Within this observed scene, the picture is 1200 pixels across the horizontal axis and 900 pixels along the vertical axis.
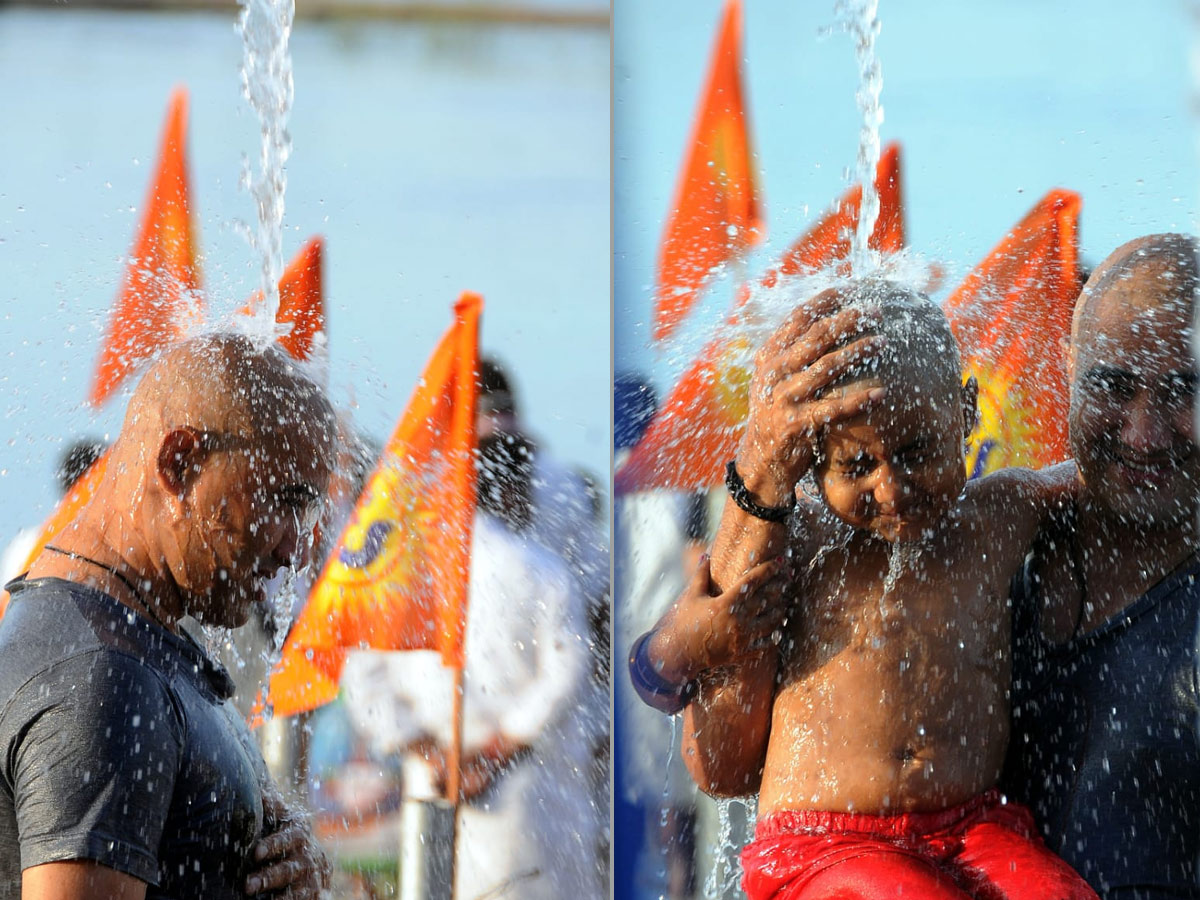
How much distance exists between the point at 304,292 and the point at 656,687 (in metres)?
2.06

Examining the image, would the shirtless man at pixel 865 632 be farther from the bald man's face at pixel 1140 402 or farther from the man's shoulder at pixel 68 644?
the man's shoulder at pixel 68 644

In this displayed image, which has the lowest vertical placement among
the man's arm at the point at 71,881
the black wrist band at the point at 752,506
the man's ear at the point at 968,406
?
the man's arm at the point at 71,881

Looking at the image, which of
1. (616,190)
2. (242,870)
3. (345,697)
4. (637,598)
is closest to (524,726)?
(345,697)

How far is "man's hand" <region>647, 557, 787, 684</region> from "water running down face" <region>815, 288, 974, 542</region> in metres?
0.16

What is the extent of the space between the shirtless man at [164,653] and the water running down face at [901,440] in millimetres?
737

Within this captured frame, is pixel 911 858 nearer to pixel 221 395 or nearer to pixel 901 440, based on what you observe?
pixel 901 440

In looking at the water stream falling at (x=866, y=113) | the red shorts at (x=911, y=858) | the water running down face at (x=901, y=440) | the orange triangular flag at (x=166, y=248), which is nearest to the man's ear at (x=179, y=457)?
the water running down face at (x=901, y=440)

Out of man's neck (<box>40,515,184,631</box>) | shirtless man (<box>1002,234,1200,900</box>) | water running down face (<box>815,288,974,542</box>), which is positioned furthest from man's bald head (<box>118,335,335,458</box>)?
shirtless man (<box>1002,234,1200,900</box>)

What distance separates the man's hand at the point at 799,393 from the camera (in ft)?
5.16

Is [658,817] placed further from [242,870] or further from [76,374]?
[76,374]

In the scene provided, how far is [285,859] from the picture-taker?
162cm

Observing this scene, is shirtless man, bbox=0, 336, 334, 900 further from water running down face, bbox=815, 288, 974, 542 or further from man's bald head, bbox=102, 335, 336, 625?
water running down face, bbox=815, 288, 974, 542

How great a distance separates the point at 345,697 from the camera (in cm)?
337

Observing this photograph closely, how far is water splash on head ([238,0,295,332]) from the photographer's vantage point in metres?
3.19
